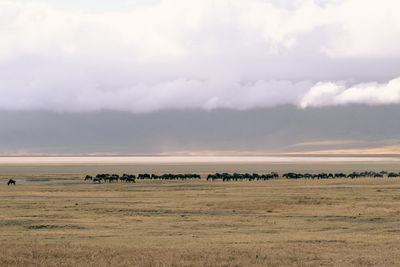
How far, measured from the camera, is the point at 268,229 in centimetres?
2906

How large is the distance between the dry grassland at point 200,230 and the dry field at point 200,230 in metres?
0.04

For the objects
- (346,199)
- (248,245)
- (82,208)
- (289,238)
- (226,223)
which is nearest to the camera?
(248,245)

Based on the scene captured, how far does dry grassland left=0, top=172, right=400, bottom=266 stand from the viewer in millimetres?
19938

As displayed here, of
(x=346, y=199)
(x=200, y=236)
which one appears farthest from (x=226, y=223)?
(x=346, y=199)

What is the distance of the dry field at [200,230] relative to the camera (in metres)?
19.9

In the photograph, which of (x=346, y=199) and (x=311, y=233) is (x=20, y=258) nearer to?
(x=311, y=233)

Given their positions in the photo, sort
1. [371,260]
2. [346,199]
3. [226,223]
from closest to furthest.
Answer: [371,260] → [226,223] → [346,199]

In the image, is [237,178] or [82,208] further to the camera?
[237,178]

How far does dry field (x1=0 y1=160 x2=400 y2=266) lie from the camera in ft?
65.4

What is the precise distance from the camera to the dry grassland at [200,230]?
19.9m

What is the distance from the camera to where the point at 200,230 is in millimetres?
28766

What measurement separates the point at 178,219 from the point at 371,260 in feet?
51.5

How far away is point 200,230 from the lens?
1133 inches

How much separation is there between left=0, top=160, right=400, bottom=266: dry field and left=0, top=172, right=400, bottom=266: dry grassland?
1.4 inches
